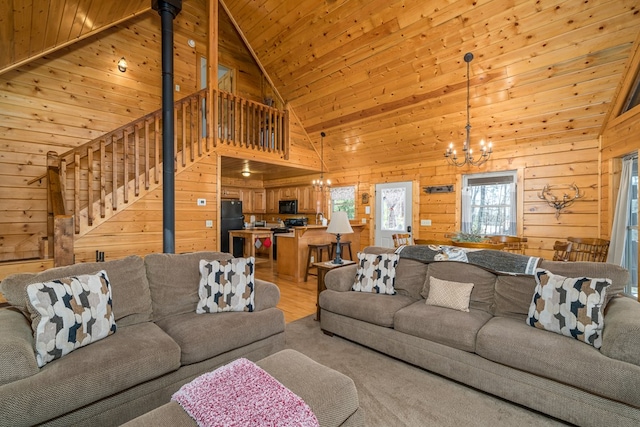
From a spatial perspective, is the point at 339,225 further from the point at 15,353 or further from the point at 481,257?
the point at 15,353

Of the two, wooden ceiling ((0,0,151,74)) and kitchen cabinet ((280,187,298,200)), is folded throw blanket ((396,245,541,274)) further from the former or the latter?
kitchen cabinet ((280,187,298,200))

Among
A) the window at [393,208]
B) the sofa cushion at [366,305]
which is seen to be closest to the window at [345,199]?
the window at [393,208]

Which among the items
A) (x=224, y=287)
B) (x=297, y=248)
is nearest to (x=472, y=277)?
(x=224, y=287)

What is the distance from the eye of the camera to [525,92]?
416 cm

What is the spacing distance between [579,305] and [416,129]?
400cm

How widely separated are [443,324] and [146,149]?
4.44m

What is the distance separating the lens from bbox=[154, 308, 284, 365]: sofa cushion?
2102 millimetres

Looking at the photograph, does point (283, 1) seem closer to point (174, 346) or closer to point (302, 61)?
point (302, 61)

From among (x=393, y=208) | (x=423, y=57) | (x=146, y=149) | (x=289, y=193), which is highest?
(x=423, y=57)

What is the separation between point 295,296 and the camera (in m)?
4.68

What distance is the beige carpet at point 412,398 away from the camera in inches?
74.9

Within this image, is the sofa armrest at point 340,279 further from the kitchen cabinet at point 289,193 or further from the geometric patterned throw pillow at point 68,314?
the kitchen cabinet at point 289,193

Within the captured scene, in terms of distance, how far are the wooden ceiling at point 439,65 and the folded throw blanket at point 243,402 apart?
14.8 ft

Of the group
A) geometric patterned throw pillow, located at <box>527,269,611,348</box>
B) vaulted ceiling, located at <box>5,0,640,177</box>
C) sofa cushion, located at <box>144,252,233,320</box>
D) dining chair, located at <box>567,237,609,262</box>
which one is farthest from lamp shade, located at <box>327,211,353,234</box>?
dining chair, located at <box>567,237,609,262</box>
